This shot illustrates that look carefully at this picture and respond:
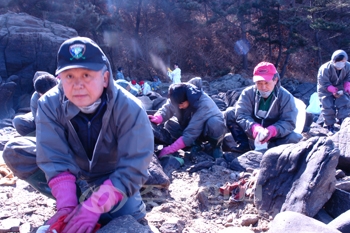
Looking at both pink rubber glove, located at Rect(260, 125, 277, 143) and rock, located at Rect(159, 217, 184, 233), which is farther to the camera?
pink rubber glove, located at Rect(260, 125, 277, 143)

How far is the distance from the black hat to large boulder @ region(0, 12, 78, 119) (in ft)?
34.0

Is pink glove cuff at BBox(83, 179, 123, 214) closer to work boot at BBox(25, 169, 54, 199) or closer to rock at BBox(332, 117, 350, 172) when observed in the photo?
work boot at BBox(25, 169, 54, 199)

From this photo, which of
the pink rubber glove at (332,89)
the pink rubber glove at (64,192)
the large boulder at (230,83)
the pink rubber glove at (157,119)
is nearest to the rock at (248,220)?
the pink rubber glove at (64,192)

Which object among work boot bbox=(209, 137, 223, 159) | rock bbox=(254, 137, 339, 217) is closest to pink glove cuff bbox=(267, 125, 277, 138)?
work boot bbox=(209, 137, 223, 159)

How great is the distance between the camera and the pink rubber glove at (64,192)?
7.55ft

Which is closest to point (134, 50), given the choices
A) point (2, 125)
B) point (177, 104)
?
point (2, 125)

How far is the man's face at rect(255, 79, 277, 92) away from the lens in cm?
478

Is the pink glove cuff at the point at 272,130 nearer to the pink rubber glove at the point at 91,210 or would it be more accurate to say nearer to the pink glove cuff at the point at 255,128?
the pink glove cuff at the point at 255,128

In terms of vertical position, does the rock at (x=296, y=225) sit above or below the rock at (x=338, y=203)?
above

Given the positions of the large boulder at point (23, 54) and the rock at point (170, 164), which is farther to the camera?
the large boulder at point (23, 54)

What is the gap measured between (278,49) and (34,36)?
13.7m

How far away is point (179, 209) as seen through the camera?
3318 mm

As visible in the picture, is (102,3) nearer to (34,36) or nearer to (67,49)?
(34,36)

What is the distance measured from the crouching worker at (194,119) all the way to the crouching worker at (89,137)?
2.49m
